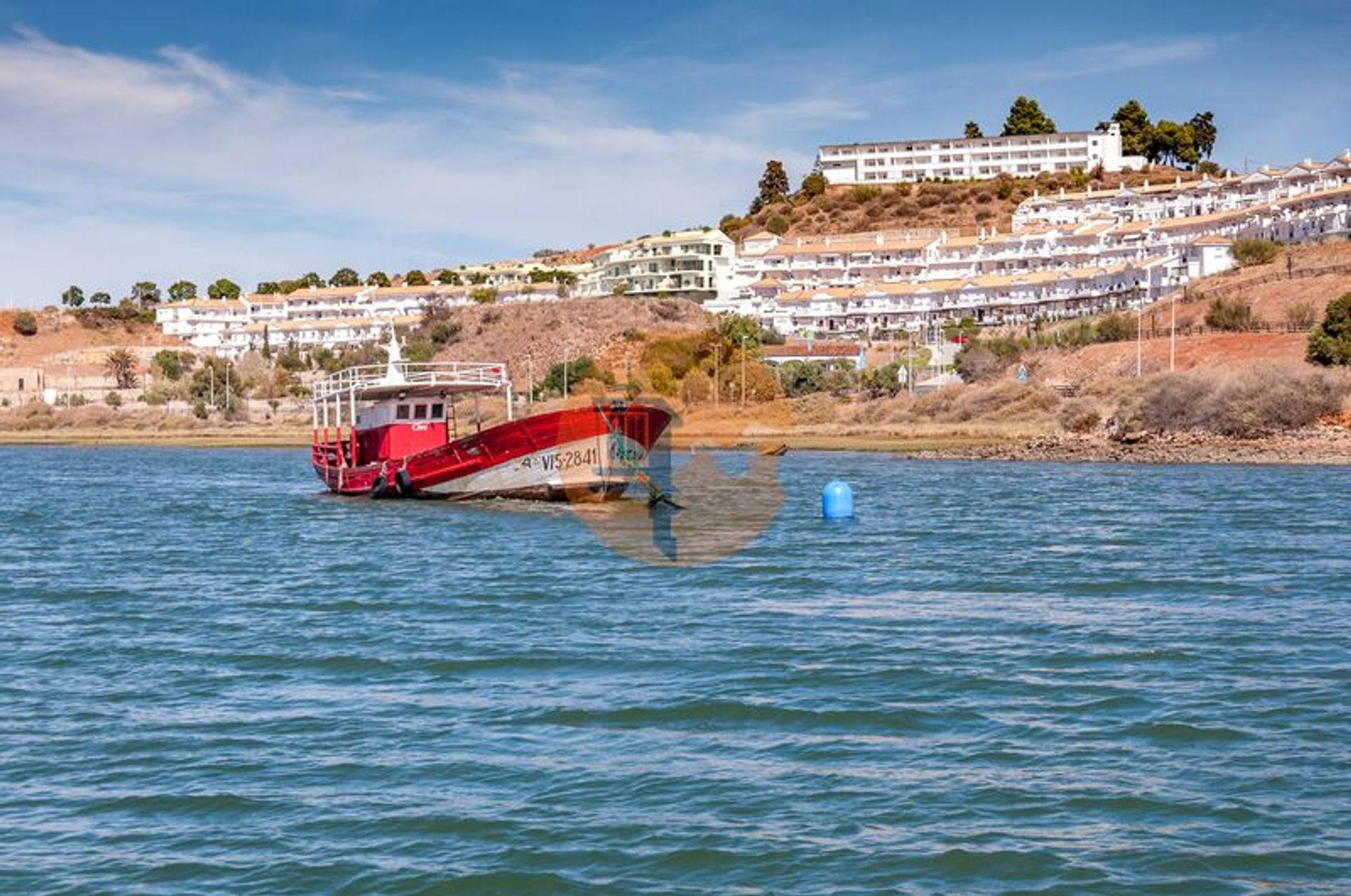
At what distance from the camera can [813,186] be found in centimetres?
19325

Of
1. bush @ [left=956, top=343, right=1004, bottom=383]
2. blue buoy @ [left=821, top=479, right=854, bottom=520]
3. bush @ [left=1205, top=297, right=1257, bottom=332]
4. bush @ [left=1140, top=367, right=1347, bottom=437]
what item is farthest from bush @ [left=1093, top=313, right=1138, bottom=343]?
blue buoy @ [left=821, top=479, right=854, bottom=520]

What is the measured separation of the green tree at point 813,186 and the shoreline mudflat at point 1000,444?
9966 cm

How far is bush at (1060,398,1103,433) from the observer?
235 feet

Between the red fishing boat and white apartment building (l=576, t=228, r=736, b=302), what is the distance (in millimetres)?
112513

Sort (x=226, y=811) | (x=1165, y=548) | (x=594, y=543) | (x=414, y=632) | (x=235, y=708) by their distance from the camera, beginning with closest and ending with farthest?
(x=226, y=811), (x=235, y=708), (x=414, y=632), (x=1165, y=548), (x=594, y=543)

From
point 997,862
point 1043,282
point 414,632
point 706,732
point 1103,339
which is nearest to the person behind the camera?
point 997,862

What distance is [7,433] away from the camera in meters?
116

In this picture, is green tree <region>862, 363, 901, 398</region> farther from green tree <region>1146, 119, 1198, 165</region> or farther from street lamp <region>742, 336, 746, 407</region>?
green tree <region>1146, 119, 1198, 165</region>

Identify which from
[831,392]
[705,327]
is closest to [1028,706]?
[831,392]

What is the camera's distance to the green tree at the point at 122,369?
149250mm

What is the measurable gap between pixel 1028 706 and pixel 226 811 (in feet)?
25.5

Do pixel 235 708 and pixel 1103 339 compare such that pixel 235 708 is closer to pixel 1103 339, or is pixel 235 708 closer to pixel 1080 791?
pixel 1080 791

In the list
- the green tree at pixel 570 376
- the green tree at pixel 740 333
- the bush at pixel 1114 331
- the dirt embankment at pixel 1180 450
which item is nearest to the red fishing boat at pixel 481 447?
the dirt embankment at pixel 1180 450

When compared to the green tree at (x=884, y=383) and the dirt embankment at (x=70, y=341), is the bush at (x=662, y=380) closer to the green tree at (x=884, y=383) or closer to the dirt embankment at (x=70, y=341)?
the green tree at (x=884, y=383)
